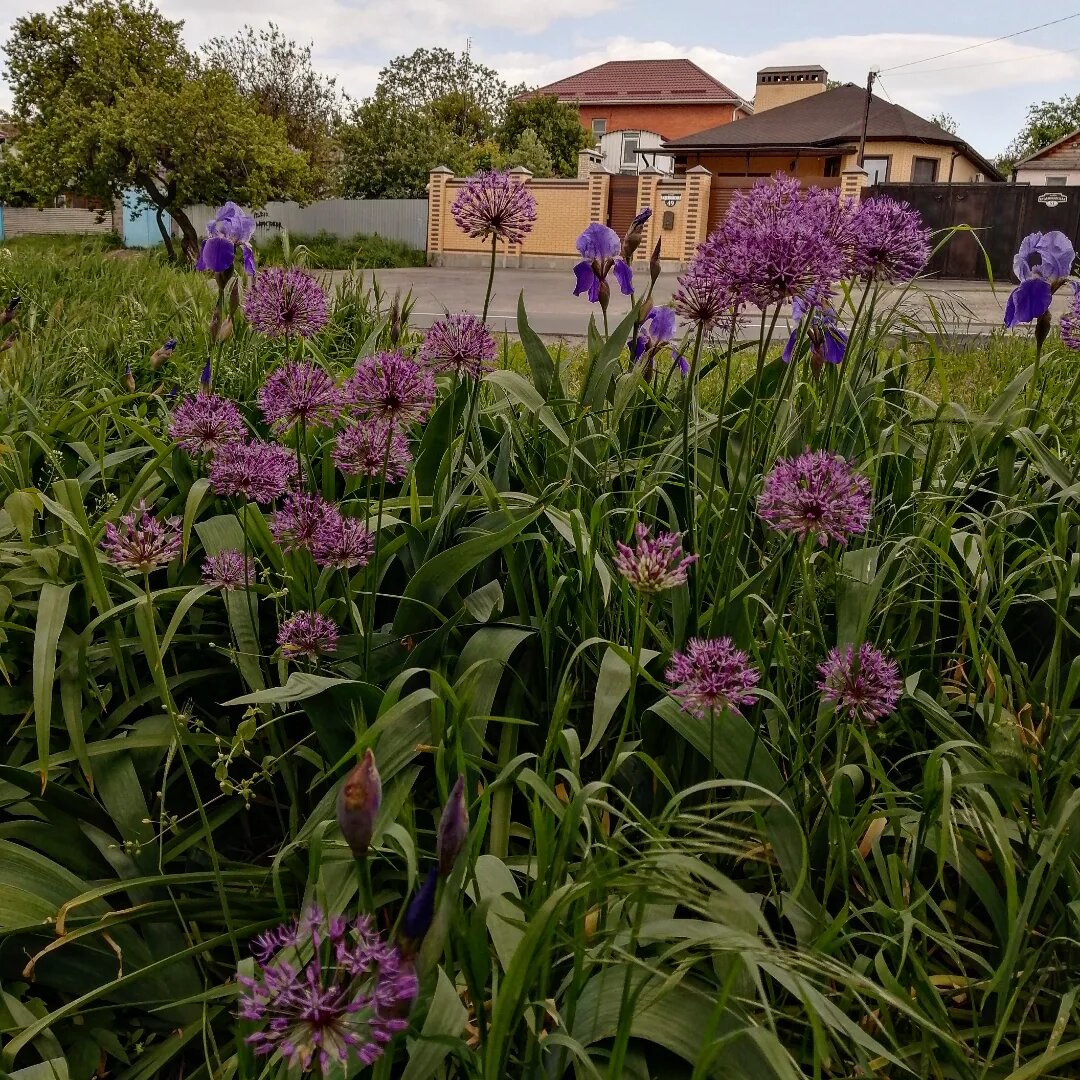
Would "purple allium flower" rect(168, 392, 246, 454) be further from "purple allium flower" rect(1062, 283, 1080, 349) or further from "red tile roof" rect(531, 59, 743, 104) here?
"red tile roof" rect(531, 59, 743, 104)

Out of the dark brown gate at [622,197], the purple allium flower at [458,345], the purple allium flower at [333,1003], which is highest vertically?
the dark brown gate at [622,197]

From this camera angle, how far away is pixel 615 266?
6.53ft

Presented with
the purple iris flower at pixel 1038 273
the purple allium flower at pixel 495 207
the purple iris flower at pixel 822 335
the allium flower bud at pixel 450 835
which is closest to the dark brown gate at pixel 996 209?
the purple iris flower at pixel 1038 273

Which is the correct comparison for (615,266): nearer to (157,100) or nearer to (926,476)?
(926,476)

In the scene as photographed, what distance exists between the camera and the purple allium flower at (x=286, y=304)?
1.36 m

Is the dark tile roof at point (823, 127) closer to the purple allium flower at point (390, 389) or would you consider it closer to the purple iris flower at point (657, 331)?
the purple iris flower at point (657, 331)

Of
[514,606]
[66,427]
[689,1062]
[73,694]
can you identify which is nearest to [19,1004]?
[73,694]

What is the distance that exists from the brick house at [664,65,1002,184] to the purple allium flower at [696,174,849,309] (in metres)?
31.1

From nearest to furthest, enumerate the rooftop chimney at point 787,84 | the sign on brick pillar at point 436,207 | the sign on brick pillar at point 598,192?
the sign on brick pillar at point 598,192 < the sign on brick pillar at point 436,207 < the rooftop chimney at point 787,84

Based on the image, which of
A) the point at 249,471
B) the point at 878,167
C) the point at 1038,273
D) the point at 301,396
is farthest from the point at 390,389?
the point at 878,167

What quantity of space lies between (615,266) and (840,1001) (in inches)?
54.9

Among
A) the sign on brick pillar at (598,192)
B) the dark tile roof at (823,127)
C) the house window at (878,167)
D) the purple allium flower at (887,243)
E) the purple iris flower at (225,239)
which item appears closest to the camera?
the purple allium flower at (887,243)

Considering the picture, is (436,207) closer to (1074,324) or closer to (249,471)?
(1074,324)

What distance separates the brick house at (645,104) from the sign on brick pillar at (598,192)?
18.3m
